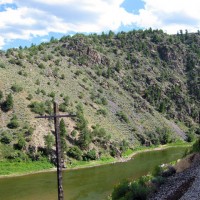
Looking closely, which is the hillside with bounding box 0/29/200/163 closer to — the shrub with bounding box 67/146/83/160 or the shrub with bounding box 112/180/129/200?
the shrub with bounding box 67/146/83/160

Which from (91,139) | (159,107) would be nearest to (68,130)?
(91,139)

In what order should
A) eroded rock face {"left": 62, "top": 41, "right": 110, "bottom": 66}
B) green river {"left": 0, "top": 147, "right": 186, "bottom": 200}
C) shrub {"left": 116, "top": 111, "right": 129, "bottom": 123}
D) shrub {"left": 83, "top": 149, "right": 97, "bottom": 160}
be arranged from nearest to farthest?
1. green river {"left": 0, "top": 147, "right": 186, "bottom": 200}
2. shrub {"left": 83, "top": 149, "right": 97, "bottom": 160}
3. shrub {"left": 116, "top": 111, "right": 129, "bottom": 123}
4. eroded rock face {"left": 62, "top": 41, "right": 110, "bottom": 66}

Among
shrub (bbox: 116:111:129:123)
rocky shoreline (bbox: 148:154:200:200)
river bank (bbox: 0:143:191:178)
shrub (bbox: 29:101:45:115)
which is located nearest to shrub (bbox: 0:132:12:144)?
river bank (bbox: 0:143:191:178)

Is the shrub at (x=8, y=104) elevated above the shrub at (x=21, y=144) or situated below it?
above

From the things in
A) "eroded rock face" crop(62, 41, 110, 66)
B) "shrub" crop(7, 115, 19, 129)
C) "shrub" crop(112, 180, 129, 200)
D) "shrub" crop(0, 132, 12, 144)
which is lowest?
"shrub" crop(0, 132, 12, 144)

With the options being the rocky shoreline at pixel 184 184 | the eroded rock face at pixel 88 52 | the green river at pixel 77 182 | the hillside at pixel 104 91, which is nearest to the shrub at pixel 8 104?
the hillside at pixel 104 91

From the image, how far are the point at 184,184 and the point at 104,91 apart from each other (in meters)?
106

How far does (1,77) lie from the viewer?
96875 mm

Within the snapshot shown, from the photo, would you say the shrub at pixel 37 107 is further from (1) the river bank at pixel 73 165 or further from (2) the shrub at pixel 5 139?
(1) the river bank at pixel 73 165

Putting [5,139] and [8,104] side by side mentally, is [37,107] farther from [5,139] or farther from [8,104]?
[5,139]

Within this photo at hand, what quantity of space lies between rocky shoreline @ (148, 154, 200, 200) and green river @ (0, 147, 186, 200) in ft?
82.4

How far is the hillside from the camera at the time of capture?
89.4 metres

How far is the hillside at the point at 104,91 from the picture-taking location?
8944cm

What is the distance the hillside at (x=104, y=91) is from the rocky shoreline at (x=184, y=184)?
53232mm
